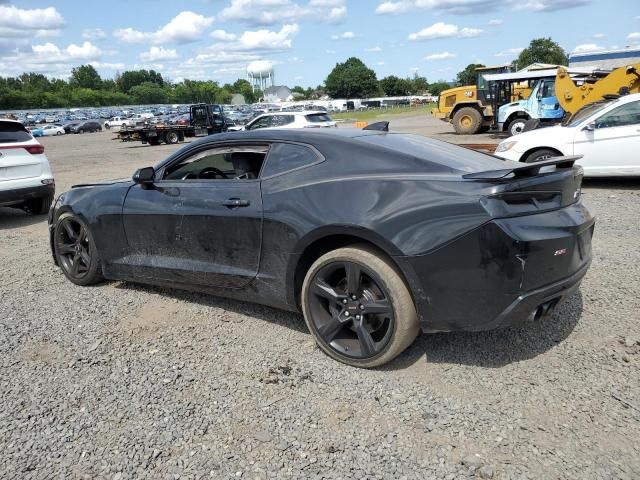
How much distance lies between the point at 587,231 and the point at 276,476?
2.35 m

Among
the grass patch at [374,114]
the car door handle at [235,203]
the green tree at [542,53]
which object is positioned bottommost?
the grass patch at [374,114]

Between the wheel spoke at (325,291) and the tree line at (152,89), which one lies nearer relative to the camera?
the wheel spoke at (325,291)

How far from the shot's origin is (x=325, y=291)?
3434mm

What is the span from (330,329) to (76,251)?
2950mm

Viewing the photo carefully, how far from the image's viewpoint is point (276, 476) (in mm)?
2486

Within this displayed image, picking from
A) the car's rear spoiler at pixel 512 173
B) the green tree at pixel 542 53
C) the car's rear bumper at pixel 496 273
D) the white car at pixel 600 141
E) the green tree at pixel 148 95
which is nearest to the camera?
the car's rear bumper at pixel 496 273

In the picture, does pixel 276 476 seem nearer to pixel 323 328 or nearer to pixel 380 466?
pixel 380 466

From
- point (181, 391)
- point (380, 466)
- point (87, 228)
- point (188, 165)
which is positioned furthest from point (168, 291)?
point (380, 466)

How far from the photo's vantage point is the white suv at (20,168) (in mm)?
8102

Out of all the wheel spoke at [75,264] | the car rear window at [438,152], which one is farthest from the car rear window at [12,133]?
the car rear window at [438,152]

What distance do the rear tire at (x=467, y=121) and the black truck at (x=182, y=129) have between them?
523 inches

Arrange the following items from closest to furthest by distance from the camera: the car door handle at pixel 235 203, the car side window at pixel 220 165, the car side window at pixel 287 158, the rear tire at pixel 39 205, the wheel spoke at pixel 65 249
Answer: the car side window at pixel 287 158 → the car door handle at pixel 235 203 → the car side window at pixel 220 165 → the wheel spoke at pixel 65 249 → the rear tire at pixel 39 205

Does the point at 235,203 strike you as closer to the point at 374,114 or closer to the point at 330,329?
the point at 330,329

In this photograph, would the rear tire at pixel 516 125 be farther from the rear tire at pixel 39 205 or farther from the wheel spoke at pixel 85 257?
the wheel spoke at pixel 85 257
